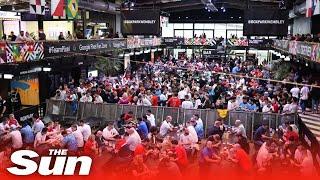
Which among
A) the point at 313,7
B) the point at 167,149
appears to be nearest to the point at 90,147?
the point at 167,149

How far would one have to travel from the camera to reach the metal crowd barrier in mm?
15723


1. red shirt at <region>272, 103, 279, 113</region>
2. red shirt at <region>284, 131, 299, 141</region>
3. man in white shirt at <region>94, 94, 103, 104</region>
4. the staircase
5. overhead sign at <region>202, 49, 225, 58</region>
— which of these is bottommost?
the staircase

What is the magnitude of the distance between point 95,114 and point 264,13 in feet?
27.2

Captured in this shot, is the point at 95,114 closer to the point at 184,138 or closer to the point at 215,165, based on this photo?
the point at 184,138

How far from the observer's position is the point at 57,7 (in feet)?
50.6

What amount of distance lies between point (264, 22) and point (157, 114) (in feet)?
21.0

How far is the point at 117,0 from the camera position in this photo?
124 feet

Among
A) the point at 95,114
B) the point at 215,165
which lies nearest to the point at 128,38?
the point at 95,114

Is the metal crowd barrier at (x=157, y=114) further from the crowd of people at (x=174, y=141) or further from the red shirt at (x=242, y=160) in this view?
the red shirt at (x=242, y=160)

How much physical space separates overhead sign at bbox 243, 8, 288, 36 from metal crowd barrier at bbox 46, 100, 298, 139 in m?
4.86

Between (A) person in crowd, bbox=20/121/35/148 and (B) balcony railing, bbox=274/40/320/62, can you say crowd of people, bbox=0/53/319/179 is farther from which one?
(B) balcony railing, bbox=274/40/320/62

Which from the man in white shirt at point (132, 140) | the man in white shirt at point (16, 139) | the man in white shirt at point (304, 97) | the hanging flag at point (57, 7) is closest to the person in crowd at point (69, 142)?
the man in white shirt at point (16, 139)

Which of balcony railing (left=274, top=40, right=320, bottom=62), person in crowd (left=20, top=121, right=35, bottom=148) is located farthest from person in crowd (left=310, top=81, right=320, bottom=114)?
person in crowd (left=20, top=121, right=35, bottom=148)

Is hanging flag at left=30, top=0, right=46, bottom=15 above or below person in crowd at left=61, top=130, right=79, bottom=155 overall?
above
